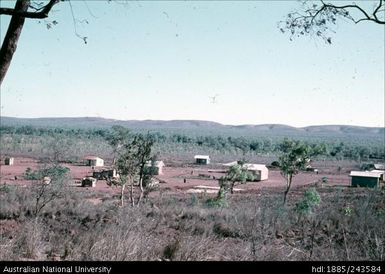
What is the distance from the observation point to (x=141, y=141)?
31.6m

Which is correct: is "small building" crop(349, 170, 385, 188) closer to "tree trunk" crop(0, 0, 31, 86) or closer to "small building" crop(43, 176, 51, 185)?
"small building" crop(43, 176, 51, 185)

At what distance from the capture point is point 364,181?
54.3 meters

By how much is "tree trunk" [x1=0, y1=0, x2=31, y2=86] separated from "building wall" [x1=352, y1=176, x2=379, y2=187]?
177ft

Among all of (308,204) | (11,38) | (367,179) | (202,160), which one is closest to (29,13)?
(11,38)

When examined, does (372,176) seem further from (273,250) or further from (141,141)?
(273,250)

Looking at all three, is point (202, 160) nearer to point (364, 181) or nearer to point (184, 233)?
point (364, 181)

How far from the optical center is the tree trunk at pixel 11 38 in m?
5.67

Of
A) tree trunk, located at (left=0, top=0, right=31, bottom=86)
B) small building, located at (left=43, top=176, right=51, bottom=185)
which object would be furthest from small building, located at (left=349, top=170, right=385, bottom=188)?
tree trunk, located at (left=0, top=0, right=31, bottom=86)

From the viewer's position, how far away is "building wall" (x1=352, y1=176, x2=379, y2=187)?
175 feet

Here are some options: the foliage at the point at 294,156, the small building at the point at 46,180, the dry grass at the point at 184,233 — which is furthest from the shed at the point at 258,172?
the small building at the point at 46,180


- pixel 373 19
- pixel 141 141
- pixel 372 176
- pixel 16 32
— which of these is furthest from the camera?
pixel 372 176

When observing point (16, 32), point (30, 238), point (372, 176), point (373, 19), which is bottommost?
point (372, 176)
